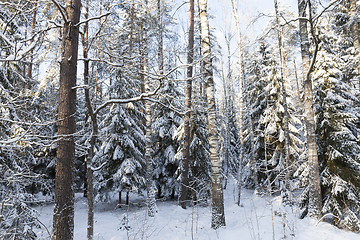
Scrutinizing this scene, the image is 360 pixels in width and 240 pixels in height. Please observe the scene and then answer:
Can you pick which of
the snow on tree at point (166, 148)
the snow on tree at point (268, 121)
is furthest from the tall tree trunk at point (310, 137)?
the snow on tree at point (166, 148)

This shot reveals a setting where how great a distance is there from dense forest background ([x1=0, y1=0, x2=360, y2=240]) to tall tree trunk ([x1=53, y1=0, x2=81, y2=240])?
0.02 metres

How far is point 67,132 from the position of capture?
3914 millimetres

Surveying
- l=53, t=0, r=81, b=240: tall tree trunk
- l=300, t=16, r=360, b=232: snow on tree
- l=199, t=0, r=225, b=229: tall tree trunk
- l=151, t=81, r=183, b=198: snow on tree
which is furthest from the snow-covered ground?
l=151, t=81, r=183, b=198: snow on tree

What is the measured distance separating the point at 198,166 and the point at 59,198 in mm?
8379

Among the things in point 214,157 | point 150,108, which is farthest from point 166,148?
point 214,157

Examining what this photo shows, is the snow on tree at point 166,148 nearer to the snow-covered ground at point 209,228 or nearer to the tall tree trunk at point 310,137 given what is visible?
the snow-covered ground at point 209,228

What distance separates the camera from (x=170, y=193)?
12359mm

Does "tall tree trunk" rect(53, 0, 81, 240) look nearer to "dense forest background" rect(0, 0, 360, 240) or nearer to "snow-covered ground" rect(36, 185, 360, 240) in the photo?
"dense forest background" rect(0, 0, 360, 240)

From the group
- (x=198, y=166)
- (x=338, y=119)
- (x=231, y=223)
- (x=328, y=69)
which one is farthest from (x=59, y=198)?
(x=328, y=69)

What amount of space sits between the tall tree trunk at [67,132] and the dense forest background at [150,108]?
0.02 meters

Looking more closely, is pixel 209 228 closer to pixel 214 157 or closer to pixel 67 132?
pixel 214 157

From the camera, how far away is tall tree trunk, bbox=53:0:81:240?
3645mm

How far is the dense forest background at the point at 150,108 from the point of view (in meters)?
3.91

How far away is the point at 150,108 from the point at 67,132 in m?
5.51
